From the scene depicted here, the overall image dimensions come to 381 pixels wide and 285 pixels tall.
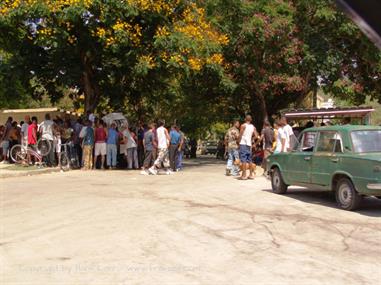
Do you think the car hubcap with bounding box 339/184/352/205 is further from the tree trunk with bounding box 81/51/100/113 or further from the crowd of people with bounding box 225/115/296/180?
the tree trunk with bounding box 81/51/100/113

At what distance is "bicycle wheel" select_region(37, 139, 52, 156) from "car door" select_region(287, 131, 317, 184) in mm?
9788

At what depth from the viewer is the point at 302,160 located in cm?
1184

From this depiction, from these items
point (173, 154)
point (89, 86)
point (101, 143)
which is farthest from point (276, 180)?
point (89, 86)

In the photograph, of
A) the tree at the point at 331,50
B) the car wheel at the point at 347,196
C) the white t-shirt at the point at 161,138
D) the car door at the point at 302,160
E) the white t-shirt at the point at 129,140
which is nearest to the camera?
the car wheel at the point at 347,196

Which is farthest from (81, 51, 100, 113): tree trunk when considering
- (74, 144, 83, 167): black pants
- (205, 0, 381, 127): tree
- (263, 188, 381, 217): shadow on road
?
(263, 188, 381, 217): shadow on road

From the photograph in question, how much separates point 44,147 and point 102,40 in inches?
168

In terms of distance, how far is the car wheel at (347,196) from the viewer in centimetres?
1020

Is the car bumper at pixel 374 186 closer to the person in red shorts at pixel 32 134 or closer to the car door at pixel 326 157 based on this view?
the car door at pixel 326 157

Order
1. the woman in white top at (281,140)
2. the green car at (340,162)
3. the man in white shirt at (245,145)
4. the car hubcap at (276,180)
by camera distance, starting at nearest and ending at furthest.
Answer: the green car at (340,162)
the car hubcap at (276,180)
the woman in white top at (281,140)
the man in white shirt at (245,145)

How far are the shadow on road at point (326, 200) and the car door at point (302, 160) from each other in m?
0.50

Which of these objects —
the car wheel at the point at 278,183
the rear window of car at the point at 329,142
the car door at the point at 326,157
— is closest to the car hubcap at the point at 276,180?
the car wheel at the point at 278,183

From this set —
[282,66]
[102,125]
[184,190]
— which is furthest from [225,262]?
[282,66]

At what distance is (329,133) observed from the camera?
1123 centimetres

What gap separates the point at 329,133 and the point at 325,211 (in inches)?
67.3
